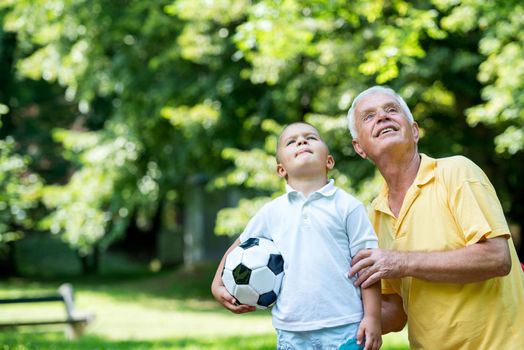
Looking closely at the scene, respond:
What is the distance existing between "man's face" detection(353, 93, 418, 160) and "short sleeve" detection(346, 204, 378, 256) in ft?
1.11

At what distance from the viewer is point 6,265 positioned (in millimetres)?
26766

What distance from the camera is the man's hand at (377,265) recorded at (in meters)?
2.92

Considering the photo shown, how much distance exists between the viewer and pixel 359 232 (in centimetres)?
310

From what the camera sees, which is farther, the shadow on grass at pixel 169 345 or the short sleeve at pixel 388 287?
the shadow on grass at pixel 169 345

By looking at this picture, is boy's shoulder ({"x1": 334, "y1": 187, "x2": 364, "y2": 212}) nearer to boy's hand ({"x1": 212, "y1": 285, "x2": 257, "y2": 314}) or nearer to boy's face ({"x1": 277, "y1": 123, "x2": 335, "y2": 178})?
boy's face ({"x1": 277, "y1": 123, "x2": 335, "y2": 178})

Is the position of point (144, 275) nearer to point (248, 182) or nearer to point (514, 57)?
point (248, 182)

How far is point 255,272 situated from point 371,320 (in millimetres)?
533

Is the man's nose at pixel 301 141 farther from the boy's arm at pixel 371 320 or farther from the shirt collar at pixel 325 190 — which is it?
the boy's arm at pixel 371 320

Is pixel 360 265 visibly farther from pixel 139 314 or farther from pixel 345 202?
pixel 139 314

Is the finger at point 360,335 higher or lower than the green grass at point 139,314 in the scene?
higher

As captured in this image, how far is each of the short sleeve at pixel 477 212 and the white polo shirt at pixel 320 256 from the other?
38cm

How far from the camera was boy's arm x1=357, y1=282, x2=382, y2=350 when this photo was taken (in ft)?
9.84

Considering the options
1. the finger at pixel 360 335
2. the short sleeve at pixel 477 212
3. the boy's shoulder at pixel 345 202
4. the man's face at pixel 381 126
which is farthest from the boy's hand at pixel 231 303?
the short sleeve at pixel 477 212

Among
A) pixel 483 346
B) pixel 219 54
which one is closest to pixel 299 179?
pixel 483 346
